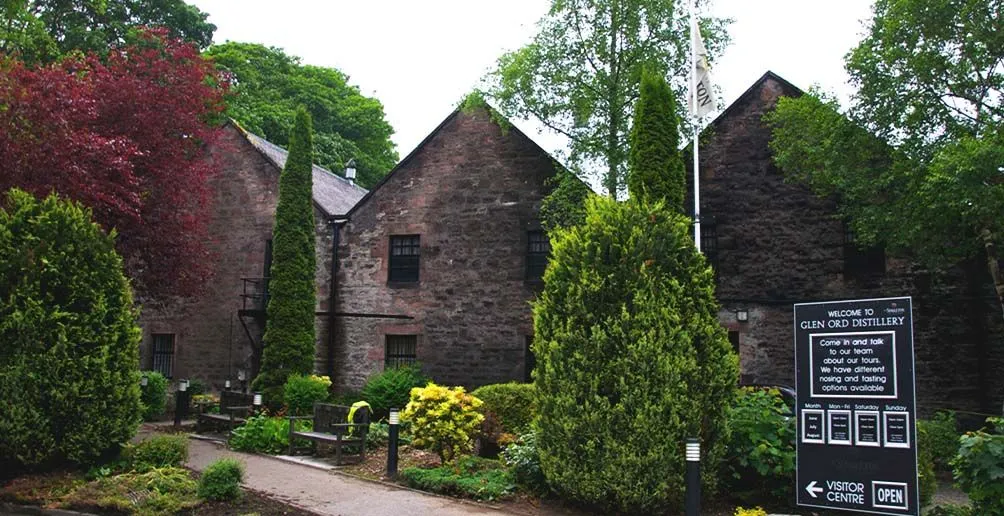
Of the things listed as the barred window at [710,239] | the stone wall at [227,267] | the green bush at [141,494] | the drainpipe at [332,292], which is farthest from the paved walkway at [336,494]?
the stone wall at [227,267]

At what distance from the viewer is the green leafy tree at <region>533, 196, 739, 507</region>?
8359 millimetres

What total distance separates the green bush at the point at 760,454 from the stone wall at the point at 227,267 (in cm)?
1516

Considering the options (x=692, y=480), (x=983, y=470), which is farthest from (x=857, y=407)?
(x=692, y=480)

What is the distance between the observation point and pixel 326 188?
23594mm

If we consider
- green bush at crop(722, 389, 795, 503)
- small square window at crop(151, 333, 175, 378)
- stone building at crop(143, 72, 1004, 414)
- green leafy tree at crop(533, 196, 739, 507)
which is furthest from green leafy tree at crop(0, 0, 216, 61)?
green bush at crop(722, 389, 795, 503)

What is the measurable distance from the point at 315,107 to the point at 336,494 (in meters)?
32.3

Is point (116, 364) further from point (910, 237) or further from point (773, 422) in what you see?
point (910, 237)

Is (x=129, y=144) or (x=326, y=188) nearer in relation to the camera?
(x=129, y=144)

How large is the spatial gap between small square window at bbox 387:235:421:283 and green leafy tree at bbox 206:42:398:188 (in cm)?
1548

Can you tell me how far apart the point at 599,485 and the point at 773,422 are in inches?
95.3

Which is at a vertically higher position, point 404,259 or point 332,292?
point 404,259

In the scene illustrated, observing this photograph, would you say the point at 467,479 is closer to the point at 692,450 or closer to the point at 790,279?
the point at 692,450

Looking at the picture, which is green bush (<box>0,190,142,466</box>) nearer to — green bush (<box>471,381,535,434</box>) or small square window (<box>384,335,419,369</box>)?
green bush (<box>471,381,535,434</box>)

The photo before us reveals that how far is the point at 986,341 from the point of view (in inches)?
598
